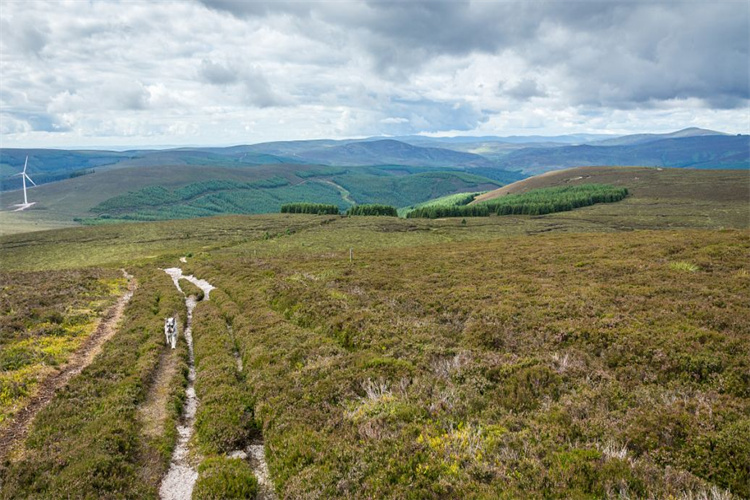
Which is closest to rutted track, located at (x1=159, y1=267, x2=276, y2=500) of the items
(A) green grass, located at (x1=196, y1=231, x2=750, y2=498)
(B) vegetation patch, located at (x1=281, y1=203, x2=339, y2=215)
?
(A) green grass, located at (x1=196, y1=231, x2=750, y2=498)

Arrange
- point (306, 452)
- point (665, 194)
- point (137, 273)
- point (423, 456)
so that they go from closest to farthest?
1. point (423, 456)
2. point (306, 452)
3. point (137, 273)
4. point (665, 194)

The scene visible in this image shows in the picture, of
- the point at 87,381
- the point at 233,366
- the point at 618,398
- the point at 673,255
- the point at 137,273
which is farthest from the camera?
the point at 137,273

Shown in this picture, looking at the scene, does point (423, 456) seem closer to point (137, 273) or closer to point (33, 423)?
point (33, 423)

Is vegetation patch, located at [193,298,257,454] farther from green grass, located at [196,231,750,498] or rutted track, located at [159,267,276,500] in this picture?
green grass, located at [196,231,750,498]

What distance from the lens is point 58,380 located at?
15.8 metres

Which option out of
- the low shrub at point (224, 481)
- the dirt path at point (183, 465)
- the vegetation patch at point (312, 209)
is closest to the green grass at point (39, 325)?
the dirt path at point (183, 465)

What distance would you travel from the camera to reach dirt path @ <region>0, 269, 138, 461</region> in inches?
463

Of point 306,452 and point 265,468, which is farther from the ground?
point 306,452

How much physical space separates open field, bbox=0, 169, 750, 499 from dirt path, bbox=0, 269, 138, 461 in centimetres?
49

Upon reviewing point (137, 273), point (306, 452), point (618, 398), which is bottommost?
point (137, 273)

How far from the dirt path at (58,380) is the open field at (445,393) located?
0.49 meters

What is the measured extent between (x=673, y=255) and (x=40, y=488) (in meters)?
37.0

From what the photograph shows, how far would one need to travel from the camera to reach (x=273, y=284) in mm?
29953

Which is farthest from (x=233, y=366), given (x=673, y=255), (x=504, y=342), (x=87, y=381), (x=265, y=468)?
(x=673, y=255)
